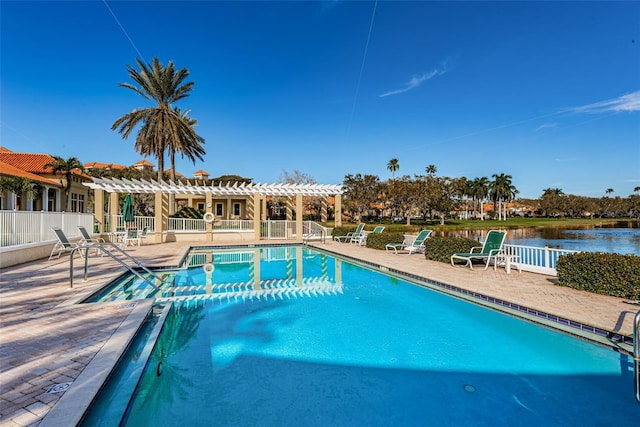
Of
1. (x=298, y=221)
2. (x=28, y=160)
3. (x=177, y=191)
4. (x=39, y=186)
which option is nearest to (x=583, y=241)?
(x=298, y=221)

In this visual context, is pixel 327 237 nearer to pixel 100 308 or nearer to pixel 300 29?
pixel 300 29

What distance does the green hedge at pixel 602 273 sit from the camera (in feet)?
19.6

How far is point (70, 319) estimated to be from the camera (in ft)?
15.4

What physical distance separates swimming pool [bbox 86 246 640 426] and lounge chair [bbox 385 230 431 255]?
18.3 feet

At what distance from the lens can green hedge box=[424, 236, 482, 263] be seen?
10.2 meters

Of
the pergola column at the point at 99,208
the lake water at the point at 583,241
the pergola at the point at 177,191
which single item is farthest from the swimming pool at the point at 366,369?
the lake water at the point at 583,241

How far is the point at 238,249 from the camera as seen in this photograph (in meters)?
16.4

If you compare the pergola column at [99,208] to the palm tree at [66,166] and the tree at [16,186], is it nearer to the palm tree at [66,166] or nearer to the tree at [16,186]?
the tree at [16,186]

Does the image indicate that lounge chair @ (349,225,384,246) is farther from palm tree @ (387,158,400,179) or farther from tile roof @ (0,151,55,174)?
palm tree @ (387,158,400,179)

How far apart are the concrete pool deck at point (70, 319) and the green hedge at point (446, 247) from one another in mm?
1079

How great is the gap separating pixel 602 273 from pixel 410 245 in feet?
24.4

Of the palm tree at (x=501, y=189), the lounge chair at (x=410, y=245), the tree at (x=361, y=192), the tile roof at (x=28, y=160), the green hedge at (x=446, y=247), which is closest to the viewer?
the green hedge at (x=446, y=247)

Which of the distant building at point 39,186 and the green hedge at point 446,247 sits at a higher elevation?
the distant building at point 39,186

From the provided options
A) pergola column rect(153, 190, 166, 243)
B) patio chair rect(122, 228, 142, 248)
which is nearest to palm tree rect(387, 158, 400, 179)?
pergola column rect(153, 190, 166, 243)
